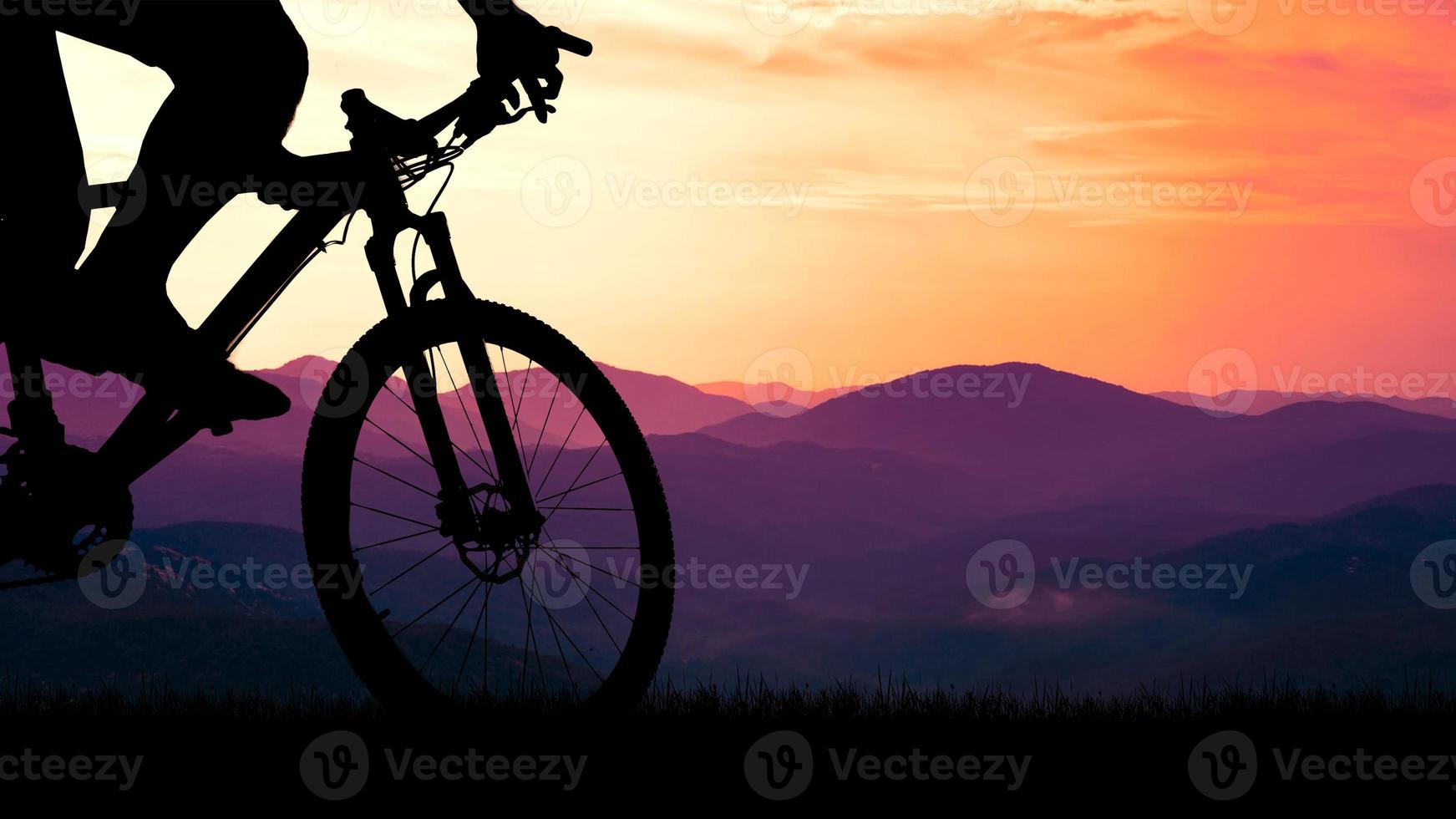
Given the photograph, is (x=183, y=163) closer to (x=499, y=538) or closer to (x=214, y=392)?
(x=214, y=392)

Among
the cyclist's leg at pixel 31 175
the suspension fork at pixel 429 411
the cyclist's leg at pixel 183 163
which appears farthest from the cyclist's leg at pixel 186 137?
the suspension fork at pixel 429 411

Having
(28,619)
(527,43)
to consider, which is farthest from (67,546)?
(28,619)

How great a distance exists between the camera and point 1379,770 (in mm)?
4906

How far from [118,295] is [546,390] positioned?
171 cm

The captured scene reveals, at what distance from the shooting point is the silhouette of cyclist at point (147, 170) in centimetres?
488

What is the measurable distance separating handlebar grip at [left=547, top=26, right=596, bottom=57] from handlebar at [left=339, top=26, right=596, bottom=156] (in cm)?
49

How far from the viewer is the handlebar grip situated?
5.51 m

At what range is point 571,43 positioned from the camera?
18.2 feet

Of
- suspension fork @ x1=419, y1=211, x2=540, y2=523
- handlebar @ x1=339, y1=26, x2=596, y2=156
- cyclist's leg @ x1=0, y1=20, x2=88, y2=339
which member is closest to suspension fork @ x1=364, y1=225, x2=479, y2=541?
suspension fork @ x1=419, y1=211, x2=540, y2=523

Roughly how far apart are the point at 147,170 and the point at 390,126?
3.02ft

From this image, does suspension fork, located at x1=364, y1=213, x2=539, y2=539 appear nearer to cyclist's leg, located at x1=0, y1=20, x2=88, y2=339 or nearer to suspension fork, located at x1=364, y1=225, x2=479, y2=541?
suspension fork, located at x1=364, y1=225, x2=479, y2=541

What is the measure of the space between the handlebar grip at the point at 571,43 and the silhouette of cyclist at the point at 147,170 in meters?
1.05

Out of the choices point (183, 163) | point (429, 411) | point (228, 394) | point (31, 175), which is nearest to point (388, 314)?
point (429, 411)

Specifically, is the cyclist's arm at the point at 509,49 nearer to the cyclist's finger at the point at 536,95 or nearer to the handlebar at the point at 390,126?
the cyclist's finger at the point at 536,95
